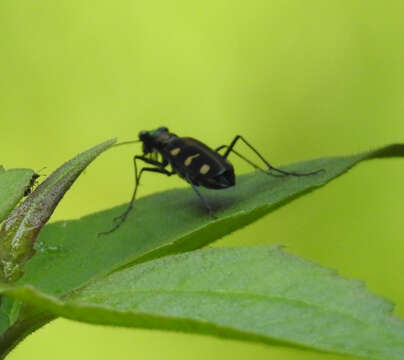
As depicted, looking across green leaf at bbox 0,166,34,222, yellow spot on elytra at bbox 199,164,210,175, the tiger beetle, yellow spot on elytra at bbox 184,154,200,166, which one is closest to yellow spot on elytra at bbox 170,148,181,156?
the tiger beetle

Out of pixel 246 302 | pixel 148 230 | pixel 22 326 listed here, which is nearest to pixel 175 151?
pixel 148 230

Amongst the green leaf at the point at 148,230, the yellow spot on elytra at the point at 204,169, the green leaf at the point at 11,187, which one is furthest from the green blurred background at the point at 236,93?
the green leaf at the point at 11,187

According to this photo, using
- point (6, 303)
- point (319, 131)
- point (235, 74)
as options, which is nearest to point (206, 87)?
point (235, 74)

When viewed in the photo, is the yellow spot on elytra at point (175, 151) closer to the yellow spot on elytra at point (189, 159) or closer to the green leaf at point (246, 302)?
the yellow spot on elytra at point (189, 159)

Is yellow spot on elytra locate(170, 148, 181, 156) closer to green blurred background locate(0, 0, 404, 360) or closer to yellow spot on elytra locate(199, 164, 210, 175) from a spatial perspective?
yellow spot on elytra locate(199, 164, 210, 175)

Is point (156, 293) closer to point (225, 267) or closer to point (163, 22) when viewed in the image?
point (225, 267)

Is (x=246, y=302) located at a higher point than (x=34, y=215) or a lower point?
lower

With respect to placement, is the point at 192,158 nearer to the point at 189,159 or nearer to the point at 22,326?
the point at 189,159
